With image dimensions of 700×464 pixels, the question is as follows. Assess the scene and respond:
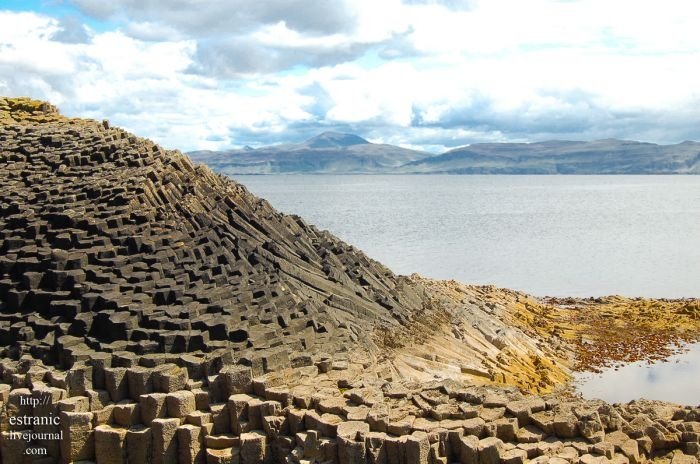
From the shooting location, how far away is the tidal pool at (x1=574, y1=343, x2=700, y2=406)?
2434 centimetres

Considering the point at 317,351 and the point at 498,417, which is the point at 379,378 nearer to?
the point at 317,351

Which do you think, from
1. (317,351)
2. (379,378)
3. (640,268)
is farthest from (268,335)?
(640,268)

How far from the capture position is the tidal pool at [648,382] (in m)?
24.3

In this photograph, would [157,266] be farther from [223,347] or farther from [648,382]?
[648,382]

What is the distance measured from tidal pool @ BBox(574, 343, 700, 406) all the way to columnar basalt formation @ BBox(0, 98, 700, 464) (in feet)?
4.43

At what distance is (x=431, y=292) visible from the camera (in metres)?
29.2

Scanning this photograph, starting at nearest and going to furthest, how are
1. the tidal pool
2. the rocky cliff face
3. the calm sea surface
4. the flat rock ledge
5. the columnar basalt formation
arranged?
the flat rock ledge, the columnar basalt formation, the rocky cliff face, the tidal pool, the calm sea surface

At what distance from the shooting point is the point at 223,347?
1666 centimetres

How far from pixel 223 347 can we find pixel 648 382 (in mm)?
15852

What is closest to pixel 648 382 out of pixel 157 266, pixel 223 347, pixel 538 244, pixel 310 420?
pixel 223 347

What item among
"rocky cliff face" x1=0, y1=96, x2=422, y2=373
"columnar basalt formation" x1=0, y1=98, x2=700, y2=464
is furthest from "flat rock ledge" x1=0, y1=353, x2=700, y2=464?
"rocky cliff face" x1=0, y1=96, x2=422, y2=373

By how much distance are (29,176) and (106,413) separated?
1127cm

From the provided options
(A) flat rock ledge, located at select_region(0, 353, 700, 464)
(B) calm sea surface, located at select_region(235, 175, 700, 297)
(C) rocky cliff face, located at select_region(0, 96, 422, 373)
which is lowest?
(B) calm sea surface, located at select_region(235, 175, 700, 297)

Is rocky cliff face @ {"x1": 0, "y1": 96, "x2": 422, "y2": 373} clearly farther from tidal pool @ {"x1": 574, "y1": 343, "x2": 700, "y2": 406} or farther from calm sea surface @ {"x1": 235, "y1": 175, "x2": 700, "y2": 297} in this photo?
calm sea surface @ {"x1": 235, "y1": 175, "x2": 700, "y2": 297}
